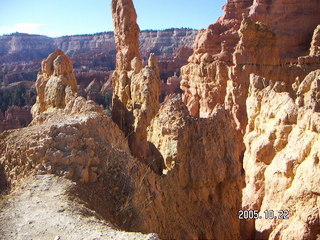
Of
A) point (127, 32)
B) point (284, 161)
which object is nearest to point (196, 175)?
point (284, 161)

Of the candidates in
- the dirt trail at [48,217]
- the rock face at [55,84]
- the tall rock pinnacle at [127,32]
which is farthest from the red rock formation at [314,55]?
the dirt trail at [48,217]

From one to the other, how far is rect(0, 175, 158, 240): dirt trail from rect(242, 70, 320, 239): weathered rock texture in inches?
159

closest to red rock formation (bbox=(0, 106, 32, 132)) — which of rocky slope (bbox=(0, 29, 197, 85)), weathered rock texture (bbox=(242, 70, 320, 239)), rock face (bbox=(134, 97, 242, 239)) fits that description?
weathered rock texture (bbox=(242, 70, 320, 239))

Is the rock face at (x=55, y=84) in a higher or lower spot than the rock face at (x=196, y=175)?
higher

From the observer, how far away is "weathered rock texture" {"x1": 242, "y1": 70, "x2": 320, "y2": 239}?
656 centimetres

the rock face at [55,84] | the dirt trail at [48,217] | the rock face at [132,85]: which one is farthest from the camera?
the rock face at [55,84]

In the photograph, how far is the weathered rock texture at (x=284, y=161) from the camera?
6.56m

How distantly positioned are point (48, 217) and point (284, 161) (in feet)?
16.2

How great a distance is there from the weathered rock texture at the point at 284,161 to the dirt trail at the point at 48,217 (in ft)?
13.3

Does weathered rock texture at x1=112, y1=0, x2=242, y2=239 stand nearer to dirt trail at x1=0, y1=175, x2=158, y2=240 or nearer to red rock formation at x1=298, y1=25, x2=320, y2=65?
dirt trail at x1=0, y1=175, x2=158, y2=240

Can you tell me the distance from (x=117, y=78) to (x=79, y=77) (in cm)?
3582

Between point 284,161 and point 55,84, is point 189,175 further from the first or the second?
point 55,84

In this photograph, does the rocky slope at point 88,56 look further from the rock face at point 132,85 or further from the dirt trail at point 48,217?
the dirt trail at point 48,217

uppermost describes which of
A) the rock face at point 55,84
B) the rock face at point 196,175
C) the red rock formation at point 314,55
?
the red rock formation at point 314,55
